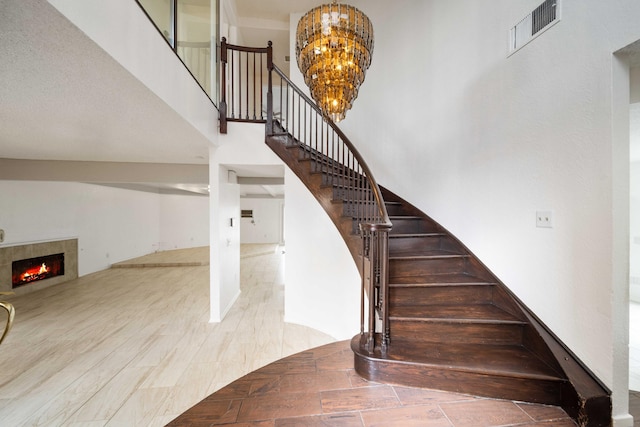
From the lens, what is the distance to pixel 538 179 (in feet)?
5.94

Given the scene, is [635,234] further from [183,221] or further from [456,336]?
[183,221]

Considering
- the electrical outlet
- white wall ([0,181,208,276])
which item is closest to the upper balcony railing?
the electrical outlet

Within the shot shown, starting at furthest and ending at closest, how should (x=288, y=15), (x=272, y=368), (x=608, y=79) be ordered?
(x=288, y=15), (x=272, y=368), (x=608, y=79)

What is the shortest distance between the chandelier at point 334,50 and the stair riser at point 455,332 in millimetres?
1983

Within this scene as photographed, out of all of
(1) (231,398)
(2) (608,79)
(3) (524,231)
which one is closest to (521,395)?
(3) (524,231)

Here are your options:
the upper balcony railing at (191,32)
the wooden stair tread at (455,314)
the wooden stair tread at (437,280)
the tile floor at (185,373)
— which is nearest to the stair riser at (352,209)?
the wooden stair tread at (437,280)

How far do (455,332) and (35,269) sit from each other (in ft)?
24.9

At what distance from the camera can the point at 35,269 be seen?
16.3ft

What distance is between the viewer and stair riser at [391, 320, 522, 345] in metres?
1.87

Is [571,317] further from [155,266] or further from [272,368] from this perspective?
[155,266]

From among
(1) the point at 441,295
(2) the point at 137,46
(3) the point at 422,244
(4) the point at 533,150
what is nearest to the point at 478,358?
(1) the point at 441,295

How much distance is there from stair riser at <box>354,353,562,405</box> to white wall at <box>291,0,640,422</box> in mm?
354

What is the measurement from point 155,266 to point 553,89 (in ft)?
28.1

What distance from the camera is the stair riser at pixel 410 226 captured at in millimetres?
3096
